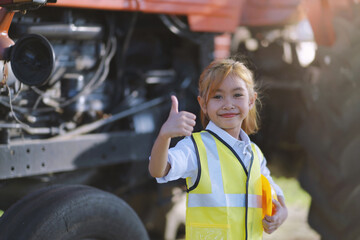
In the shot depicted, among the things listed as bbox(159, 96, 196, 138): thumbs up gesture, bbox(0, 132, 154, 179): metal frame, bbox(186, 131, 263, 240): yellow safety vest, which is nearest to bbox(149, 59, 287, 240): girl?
bbox(186, 131, 263, 240): yellow safety vest

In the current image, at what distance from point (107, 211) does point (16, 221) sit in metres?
0.36

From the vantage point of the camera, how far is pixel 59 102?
264 cm

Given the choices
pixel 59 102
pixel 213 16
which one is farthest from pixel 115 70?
pixel 213 16

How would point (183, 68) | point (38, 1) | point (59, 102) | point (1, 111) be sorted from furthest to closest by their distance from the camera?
point (183, 68)
point (59, 102)
point (1, 111)
point (38, 1)

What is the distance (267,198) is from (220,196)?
0.18 meters

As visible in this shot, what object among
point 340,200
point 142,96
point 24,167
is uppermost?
point 142,96

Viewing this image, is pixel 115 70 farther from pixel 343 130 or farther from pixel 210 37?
pixel 343 130

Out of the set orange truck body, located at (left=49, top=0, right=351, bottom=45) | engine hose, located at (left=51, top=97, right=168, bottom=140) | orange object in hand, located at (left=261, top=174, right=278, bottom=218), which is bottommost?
orange object in hand, located at (left=261, top=174, right=278, bottom=218)

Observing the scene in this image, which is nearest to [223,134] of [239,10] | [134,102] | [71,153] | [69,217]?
[69,217]

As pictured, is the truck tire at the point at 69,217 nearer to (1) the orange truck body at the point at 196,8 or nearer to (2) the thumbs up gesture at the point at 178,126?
(2) the thumbs up gesture at the point at 178,126

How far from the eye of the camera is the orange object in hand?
179cm

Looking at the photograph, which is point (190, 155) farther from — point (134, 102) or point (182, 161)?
point (134, 102)

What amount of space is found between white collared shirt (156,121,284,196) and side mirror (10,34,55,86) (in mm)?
579

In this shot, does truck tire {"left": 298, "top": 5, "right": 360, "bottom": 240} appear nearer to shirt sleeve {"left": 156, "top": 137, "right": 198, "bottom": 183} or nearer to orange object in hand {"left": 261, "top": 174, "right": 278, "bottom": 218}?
orange object in hand {"left": 261, "top": 174, "right": 278, "bottom": 218}
